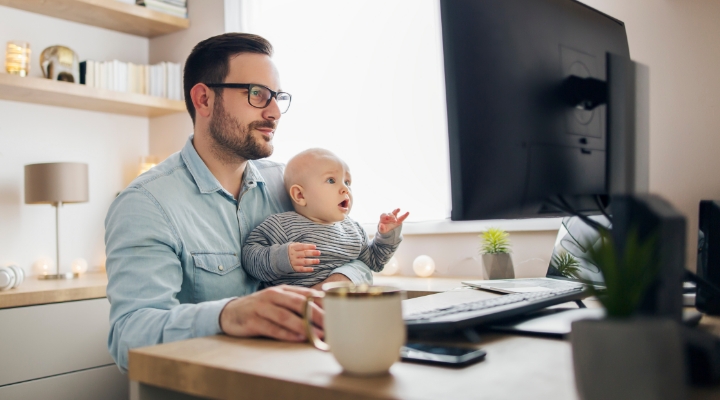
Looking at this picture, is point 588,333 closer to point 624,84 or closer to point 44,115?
point 624,84

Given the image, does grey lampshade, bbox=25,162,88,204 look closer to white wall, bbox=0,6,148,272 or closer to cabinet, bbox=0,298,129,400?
white wall, bbox=0,6,148,272

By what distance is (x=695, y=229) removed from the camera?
1.77 meters

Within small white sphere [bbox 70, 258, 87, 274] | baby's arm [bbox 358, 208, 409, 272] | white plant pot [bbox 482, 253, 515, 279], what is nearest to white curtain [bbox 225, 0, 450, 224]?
white plant pot [bbox 482, 253, 515, 279]

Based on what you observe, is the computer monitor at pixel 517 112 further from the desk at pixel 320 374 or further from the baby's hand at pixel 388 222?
the baby's hand at pixel 388 222

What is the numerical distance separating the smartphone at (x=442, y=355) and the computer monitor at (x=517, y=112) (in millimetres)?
209

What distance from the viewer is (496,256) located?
80.2 inches

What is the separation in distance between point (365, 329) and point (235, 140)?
3.66 ft

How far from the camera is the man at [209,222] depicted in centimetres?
94

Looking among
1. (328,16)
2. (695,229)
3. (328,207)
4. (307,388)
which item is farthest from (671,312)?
(328,16)

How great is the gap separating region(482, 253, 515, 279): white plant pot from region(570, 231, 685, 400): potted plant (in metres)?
1.59

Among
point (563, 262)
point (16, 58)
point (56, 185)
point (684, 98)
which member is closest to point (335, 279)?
point (563, 262)

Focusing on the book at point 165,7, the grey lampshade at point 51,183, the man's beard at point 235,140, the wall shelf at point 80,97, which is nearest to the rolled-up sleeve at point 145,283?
the man's beard at point 235,140

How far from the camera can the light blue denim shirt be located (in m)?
1.05

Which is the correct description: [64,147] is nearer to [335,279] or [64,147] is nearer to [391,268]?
[391,268]
